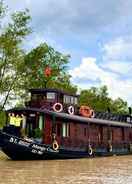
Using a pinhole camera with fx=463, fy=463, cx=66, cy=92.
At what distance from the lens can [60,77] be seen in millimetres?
50156

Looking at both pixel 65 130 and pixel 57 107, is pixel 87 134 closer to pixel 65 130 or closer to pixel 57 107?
pixel 65 130

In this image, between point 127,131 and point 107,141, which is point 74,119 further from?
point 127,131

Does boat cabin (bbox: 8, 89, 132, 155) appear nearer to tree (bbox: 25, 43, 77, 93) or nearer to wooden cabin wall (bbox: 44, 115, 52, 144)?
wooden cabin wall (bbox: 44, 115, 52, 144)

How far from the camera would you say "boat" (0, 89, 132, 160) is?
2848 cm

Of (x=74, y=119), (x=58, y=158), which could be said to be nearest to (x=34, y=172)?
(x=58, y=158)

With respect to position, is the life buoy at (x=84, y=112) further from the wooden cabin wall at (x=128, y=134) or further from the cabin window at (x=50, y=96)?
the wooden cabin wall at (x=128, y=134)

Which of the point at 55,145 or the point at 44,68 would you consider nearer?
the point at 55,145

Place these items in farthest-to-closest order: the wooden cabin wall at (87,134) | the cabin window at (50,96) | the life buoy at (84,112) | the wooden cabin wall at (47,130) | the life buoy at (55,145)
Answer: the life buoy at (84,112)
the cabin window at (50,96)
the wooden cabin wall at (87,134)
the wooden cabin wall at (47,130)
the life buoy at (55,145)

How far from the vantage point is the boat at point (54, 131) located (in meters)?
28.5

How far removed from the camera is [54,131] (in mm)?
30453

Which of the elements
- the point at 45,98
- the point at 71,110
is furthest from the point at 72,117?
the point at 45,98

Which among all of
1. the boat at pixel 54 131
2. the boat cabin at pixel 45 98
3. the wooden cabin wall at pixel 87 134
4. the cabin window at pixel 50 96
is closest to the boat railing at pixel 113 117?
the boat at pixel 54 131

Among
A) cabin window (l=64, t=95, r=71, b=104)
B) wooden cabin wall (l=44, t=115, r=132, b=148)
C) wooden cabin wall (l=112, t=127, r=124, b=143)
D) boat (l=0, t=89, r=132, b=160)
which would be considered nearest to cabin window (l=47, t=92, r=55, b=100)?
boat (l=0, t=89, r=132, b=160)

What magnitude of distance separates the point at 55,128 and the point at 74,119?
1.99m
